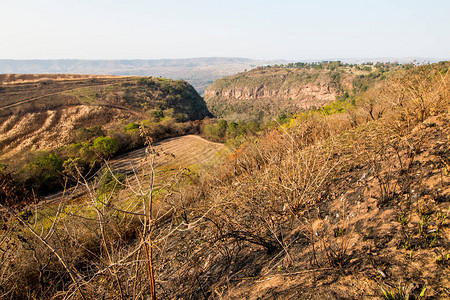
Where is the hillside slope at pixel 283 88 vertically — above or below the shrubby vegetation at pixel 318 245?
above

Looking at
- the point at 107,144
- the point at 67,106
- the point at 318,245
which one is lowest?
the point at 107,144

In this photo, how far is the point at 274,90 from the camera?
461 feet

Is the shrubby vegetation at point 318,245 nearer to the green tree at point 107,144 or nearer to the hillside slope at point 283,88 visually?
the green tree at point 107,144

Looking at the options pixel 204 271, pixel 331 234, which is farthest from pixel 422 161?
pixel 204 271

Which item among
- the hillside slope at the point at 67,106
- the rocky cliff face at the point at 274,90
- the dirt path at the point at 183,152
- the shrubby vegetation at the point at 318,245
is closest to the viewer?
the shrubby vegetation at the point at 318,245

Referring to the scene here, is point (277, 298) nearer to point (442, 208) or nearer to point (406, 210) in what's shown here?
point (406, 210)

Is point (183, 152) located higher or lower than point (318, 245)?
lower

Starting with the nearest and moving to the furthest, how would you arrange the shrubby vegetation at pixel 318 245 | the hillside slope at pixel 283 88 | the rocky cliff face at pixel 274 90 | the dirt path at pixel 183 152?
the shrubby vegetation at pixel 318 245
the dirt path at pixel 183 152
the hillside slope at pixel 283 88
the rocky cliff face at pixel 274 90

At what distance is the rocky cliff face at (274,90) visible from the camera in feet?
360

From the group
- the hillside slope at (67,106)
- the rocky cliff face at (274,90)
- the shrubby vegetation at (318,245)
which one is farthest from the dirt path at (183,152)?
the rocky cliff face at (274,90)

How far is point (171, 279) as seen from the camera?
3221mm

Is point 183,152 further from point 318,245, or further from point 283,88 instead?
point 283,88

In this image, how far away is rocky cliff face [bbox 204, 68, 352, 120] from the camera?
110 m

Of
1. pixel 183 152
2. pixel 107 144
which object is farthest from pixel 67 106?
pixel 183 152
